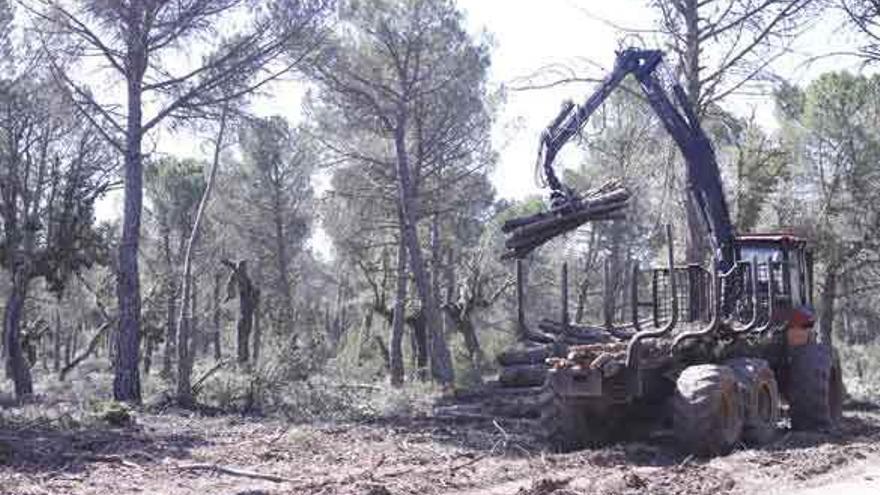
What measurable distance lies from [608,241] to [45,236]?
19305mm

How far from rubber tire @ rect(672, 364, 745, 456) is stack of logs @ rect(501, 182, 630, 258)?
84.9 inches

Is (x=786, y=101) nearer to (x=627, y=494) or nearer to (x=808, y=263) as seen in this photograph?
(x=808, y=263)

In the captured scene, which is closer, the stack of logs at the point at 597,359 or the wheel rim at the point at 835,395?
the stack of logs at the point at 597,359

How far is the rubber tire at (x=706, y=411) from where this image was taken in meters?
10.3

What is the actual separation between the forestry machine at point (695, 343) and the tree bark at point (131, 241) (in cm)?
801

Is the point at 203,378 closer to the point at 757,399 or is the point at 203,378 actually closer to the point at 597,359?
the point at 597,359

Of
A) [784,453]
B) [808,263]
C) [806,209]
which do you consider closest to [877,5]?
[808,263]

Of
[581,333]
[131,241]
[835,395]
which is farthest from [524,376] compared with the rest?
[131,241]

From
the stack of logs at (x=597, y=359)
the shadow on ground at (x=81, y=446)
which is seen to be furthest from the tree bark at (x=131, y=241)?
the stack of logs at (x=597, y=359)

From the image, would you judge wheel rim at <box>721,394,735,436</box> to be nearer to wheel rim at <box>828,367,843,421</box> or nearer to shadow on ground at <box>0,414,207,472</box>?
wheel rim at <box>828,367,843,421</box>

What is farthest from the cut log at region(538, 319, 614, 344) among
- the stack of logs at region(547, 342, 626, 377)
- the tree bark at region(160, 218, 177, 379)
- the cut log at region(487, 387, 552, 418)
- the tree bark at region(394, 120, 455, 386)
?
the tree bark at region(160, 218, 177, 379)

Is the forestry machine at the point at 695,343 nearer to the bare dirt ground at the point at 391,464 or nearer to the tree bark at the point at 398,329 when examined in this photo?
the bare dirt ground at the point at 391,464

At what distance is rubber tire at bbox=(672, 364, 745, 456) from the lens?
1031 cm

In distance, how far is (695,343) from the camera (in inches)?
459
